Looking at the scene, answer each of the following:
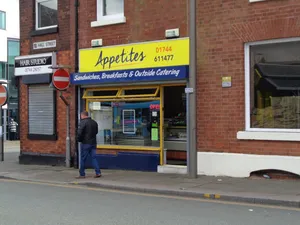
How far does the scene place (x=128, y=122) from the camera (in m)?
13.0

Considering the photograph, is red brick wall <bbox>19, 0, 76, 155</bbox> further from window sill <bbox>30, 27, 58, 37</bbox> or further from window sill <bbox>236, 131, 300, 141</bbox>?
window sill <bbox>236, 131, 300, 141</bbox>

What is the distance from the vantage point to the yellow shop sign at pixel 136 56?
1134cm

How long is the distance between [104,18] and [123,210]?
23.8ft

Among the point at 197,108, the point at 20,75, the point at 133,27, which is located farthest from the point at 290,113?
the point at 20,75

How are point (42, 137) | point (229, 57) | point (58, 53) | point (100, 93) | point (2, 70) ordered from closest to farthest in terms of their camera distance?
point (229, 57) < point (100, 93) < point (58, 53) < point (42, 137) < point (2, 70)

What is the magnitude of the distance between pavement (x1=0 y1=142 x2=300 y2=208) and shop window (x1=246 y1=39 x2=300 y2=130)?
57.7 inches

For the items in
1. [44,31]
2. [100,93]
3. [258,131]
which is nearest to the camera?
[258,131]

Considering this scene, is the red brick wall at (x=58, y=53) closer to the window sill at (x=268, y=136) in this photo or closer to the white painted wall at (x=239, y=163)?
the white painted wall at (x=239, y=163)

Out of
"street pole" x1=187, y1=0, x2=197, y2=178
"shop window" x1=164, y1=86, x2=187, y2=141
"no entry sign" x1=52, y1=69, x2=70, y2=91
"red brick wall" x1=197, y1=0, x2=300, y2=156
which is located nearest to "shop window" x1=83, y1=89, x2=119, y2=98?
"no entry sign" x1=52, y1=69, x2=70, y2=91

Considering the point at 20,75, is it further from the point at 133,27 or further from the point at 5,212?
the point at 5,212

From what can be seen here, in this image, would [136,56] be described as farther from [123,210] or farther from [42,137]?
[123,210]

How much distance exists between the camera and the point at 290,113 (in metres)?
10.1

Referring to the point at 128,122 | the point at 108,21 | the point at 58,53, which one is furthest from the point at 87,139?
the point at 58,53

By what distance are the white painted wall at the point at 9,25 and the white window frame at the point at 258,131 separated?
27.8m
